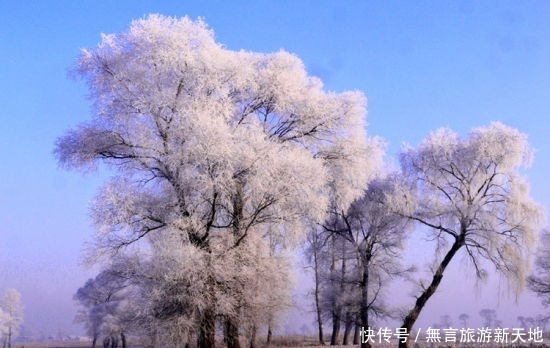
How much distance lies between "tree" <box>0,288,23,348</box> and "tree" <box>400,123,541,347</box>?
8411 cm

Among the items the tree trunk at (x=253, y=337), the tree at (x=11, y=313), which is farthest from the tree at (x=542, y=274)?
the tree at (x=11, y=313)

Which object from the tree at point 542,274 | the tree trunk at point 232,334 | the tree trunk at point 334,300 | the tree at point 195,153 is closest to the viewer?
the tree at point 195,153

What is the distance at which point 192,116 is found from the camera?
22094 mm

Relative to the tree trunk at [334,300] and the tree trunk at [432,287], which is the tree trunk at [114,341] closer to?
the tree trunk at [334,300]

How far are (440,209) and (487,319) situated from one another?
96.6 m

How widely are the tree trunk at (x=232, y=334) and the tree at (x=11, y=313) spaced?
83.7 meters

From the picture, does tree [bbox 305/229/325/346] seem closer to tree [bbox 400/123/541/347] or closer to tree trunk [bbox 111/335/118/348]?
tree [bbox 400/123/541/347]

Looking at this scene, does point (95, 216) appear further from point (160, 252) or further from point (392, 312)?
point (392, 312)

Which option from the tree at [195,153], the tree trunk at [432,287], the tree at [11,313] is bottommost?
the tree at [11,313]

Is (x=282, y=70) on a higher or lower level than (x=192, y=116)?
higher

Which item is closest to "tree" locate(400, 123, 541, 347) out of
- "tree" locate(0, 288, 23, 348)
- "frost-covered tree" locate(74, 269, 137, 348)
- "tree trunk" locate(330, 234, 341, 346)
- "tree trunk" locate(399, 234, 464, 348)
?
"tree trunk" locate(399, 234, 464, 348)

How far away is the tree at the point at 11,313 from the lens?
97.4m

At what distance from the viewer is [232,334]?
78.4 feet

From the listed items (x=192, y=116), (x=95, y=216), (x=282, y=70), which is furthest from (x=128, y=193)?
(x=282, y=70)
